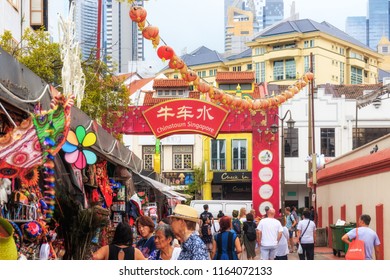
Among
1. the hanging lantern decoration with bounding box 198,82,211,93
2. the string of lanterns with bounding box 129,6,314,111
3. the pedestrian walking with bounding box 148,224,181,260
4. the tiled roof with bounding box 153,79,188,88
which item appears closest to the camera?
the pedestrian walking with bounding box 148,224,181,260

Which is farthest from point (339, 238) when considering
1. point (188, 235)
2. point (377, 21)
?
point (377, 21)

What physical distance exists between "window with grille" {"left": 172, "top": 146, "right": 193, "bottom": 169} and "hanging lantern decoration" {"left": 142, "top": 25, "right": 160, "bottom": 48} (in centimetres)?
3617

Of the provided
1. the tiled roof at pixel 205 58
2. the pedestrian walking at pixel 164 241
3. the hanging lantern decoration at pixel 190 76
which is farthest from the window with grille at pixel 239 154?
the pedestrian walking at pixel 164 241

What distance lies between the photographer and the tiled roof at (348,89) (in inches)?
Result: 1994

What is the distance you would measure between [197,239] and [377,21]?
4416 inches

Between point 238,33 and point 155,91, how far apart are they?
22125 millimetres

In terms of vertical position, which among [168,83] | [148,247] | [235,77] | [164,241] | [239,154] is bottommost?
[148,247]

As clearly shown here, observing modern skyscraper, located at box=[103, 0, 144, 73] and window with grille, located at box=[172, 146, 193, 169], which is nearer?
window with grille, located at box=[172, 146, 193, 169]

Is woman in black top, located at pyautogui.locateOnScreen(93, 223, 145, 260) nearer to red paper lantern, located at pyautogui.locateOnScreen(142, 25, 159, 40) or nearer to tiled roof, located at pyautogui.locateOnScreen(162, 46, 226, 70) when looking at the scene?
red paper lantern, located at pyautogui.locateOnScreen(142, 25, 159, 40)

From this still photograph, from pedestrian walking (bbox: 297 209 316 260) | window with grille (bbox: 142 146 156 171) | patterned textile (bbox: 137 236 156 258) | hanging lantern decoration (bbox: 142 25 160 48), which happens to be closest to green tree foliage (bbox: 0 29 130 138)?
hanging lantern decoration (bbox: 142 25 160 48)

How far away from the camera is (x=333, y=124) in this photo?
47.2 m

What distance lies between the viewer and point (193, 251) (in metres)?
7.87

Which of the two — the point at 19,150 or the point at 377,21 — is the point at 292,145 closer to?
the point at 19,150

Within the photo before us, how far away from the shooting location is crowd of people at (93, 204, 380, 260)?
26.1 ft
